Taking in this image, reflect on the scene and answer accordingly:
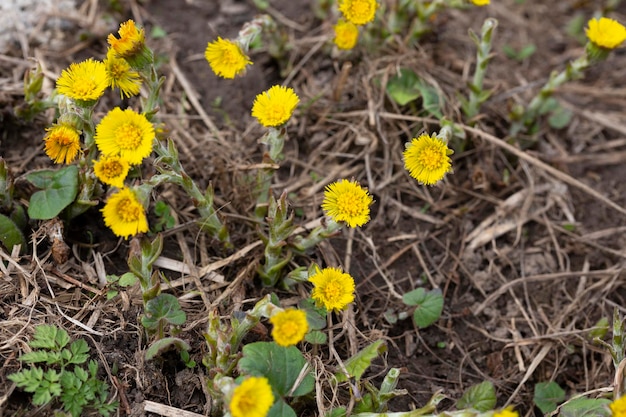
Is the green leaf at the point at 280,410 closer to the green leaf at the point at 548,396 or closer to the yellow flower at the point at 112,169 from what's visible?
the yellow flower at the point at 112,169

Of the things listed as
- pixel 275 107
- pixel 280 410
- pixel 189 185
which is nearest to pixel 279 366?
pixel 280 410

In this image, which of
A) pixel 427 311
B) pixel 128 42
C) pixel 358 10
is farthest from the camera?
pixel 358 10

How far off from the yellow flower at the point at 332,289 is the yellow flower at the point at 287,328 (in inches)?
7.5

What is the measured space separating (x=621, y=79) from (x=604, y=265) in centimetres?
134

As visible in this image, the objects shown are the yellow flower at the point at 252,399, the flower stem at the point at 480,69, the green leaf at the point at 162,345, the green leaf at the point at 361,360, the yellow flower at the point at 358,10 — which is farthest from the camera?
the flower stem at the point at 480,69

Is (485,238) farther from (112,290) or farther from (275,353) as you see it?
(112,290)

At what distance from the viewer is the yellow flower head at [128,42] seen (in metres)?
2.03

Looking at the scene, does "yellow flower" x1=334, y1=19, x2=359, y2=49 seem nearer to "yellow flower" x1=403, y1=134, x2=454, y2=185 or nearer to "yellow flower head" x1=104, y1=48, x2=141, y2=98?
"yellow flower" x1=403, y1=134, x2=454, y2=185

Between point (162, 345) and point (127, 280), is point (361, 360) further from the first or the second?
point (127, 280)

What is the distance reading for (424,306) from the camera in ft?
7.63

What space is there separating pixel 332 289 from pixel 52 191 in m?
1.07

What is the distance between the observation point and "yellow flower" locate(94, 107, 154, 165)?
6.44 feet

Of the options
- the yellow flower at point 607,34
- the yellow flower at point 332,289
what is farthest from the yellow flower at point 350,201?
the yellow flower at point 607,34

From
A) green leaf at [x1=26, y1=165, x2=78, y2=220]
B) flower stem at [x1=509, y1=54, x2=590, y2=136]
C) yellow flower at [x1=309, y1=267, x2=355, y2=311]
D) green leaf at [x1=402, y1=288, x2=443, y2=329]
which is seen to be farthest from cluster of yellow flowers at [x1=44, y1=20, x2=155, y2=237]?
flower stem at [x1=509, y1=54, x2=590, y2=136]
